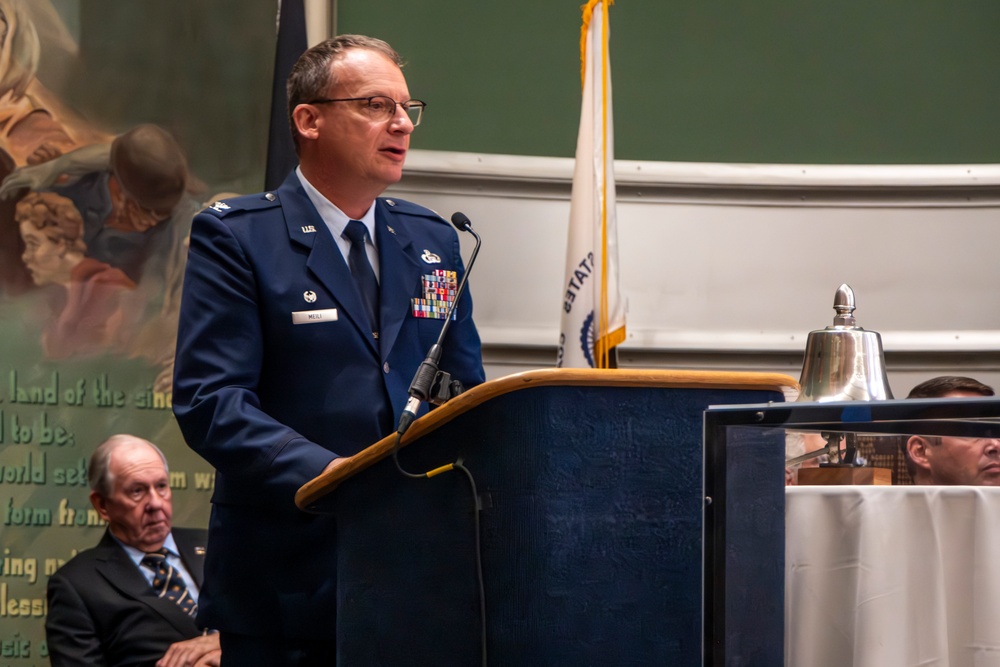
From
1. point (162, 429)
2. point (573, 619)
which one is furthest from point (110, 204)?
point (573, 619)

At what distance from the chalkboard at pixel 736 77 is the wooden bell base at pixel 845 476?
2.88m

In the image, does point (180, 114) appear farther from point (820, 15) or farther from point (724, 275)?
point (820, 15)

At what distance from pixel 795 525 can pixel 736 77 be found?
3.16 meters

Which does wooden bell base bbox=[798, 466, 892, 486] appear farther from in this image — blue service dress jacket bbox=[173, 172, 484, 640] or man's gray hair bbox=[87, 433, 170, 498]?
man's gray hair bbox=[87, 433, 170, 498]

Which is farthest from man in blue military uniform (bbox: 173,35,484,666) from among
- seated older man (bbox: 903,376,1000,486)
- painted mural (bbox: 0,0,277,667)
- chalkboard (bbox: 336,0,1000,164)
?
chalkboard (bbox: 336,0,1000,164)

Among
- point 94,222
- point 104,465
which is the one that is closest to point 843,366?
point 104,465

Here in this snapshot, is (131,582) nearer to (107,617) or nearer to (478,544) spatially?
(107,617)

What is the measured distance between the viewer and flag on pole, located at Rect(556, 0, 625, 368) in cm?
362

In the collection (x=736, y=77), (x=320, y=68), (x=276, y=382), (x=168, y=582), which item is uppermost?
(x=736, y=77)

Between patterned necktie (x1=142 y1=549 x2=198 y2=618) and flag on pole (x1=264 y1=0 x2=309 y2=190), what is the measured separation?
1169mm

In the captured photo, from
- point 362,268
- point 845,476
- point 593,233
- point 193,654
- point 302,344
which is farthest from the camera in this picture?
point 593,233

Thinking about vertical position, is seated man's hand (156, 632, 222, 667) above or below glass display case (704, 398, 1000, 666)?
below

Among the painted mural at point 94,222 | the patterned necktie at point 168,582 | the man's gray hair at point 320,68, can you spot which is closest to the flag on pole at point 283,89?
the painted mural at point 94,222

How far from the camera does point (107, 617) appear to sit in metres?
3.31
